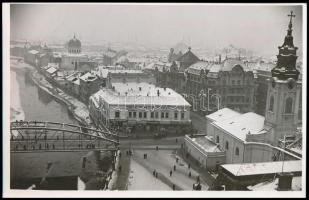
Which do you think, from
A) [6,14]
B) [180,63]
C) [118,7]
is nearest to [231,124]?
[180,63]

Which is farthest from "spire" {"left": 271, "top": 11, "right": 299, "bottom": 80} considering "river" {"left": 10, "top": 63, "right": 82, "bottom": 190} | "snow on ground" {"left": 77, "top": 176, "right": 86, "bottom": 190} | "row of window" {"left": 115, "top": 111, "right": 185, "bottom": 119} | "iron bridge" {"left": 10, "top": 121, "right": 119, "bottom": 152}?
"river" {"left": 10, "top": 63, "right": 82, "bottom": 190}

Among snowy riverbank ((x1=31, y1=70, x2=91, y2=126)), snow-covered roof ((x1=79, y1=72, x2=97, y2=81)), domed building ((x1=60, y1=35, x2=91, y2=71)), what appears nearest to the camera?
domed building ((x1=60, y1=35, x2=91, y2=71))

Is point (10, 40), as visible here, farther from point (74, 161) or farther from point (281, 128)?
point (281, 128)

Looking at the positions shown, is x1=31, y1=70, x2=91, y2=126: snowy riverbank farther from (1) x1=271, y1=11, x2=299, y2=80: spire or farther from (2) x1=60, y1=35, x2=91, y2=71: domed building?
(1) x1=271, y1=11, x2=299, y2=80: spire

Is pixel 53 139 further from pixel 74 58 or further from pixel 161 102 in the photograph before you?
pixel 74 58

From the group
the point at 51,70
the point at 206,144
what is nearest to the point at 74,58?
the point at 51,70
